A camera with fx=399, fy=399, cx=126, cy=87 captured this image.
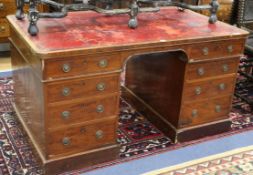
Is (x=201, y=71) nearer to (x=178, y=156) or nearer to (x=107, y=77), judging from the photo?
(x=178, y=156)

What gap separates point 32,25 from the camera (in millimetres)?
2156

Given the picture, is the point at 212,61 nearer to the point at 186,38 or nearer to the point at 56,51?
the point at 186,38

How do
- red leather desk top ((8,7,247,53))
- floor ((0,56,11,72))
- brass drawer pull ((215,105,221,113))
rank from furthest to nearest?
floor ((0,56,11,72)) → brass drawer pull ((215,105,221,113)) → red leather desk top ((8,7,247,53))

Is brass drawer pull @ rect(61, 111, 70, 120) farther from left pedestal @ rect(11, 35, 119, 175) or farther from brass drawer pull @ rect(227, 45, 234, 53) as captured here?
brass drawer pull @ rect(227, 45, 234, 53)

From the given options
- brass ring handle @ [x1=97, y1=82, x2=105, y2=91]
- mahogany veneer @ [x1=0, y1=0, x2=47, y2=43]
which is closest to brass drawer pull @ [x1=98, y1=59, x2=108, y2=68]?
brass ring handle @ [x1=97, y1=82, x2=105, y2=91]

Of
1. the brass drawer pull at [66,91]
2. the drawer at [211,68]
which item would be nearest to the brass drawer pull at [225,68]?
the drawer at [211,68]

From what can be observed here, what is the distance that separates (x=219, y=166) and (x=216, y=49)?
720 mm

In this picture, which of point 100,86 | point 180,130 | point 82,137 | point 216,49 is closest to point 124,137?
point 180,130

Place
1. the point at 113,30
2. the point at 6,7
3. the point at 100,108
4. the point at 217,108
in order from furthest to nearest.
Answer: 1. the point at 6,7
2. the point at 217,108
3. the point at 113,30
4. the point at 100,108

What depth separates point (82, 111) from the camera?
2.20m

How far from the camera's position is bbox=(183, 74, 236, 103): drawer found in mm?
2520

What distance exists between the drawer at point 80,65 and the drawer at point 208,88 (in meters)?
0.56

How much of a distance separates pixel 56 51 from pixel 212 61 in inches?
41.1

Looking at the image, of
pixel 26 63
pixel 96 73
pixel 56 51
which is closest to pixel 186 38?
pixel 96 73
